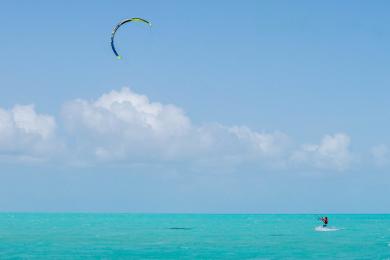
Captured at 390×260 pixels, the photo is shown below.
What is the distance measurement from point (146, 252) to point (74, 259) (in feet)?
28.9

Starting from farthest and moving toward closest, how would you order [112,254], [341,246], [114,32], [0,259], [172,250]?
[341,246]
[172,250]
[112,254]
[0,259]
[114,32]

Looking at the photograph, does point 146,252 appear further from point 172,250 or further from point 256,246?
point 256,246

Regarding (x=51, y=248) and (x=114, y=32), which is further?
(x=51, y=248)

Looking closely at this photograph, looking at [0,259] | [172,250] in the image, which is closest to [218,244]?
[172,250]

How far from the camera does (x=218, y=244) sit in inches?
2692

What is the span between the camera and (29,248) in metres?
60.9

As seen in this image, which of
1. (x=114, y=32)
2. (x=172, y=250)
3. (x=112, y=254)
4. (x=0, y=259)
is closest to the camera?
(x=114, y=32)

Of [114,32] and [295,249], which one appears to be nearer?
[114,32]

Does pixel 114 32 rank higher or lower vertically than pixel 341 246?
higher

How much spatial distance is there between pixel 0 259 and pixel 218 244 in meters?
26.3

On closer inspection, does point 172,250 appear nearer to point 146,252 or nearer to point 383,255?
point 146,252

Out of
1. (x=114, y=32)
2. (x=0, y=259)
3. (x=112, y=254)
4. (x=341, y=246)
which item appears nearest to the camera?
(x=114, y=32)

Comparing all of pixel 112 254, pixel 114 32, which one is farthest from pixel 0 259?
pixel 114 32

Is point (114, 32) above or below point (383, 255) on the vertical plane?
above
